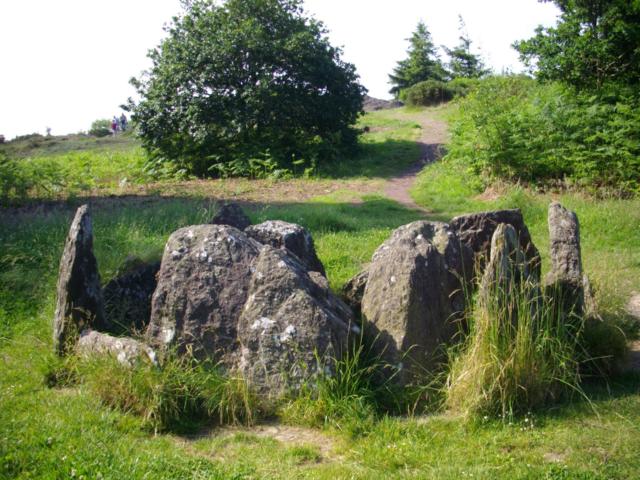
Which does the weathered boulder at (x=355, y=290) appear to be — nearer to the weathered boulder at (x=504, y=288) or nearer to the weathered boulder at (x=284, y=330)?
the weathered boulder at (x=284, y=330)

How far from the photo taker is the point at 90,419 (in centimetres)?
470

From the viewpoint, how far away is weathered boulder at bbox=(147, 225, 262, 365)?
17.4 feet

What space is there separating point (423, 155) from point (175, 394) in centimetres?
1829

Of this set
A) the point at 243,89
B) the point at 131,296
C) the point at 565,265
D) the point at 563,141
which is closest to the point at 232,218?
the point at 131,296

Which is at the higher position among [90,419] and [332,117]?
[332,117]

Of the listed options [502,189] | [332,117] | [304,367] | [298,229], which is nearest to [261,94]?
[332,117]

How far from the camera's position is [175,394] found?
4.86 m

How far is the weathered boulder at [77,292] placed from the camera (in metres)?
5.68

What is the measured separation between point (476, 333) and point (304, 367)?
4.53ft

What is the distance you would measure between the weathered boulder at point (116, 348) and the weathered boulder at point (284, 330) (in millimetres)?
769

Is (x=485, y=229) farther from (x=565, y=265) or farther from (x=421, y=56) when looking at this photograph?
(x=421, y=56)

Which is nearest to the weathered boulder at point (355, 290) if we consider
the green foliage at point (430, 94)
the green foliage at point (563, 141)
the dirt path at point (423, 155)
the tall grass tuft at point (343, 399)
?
the tall grass tuft at point (343, 399)

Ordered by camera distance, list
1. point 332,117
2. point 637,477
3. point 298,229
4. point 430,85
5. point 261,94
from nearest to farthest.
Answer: point 637,477 → point 298,229 → point 261,94 → point 332,117 → point 430,85

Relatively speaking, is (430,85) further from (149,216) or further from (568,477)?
(568,477)
